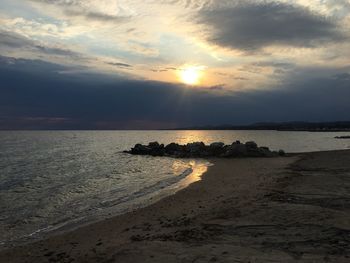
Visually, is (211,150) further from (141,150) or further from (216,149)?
(141,150)

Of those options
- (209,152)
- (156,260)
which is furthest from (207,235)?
(209,152)

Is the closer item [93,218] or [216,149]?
[93,218]

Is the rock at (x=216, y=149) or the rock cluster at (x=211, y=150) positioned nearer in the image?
the rock cluster at (x=211, y=150)

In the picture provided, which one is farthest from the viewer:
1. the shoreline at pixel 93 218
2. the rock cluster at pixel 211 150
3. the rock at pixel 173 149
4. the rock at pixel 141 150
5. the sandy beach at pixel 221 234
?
the rock at pixel 141 150

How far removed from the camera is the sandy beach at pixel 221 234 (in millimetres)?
8078

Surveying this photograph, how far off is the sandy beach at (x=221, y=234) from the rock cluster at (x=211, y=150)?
2812 centimetres

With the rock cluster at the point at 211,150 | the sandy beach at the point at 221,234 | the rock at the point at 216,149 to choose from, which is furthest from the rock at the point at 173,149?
the sandy beach at the point at 221,234

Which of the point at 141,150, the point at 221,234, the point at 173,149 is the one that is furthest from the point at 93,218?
the point at 141,150

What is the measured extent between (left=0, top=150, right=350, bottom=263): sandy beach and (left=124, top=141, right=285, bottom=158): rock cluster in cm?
2812

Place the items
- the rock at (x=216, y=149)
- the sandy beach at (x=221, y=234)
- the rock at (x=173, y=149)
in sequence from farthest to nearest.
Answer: the rock at (x=173, y=149)
the rock at (x=216, y=149)
the sandy beach at (x=221, y=234)

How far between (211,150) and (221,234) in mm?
39304

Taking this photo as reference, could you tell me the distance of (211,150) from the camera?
48.9 m

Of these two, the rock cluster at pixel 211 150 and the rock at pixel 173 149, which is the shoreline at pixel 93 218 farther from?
the rock at pixel 173 149

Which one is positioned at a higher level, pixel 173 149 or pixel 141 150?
pixel 173 149
